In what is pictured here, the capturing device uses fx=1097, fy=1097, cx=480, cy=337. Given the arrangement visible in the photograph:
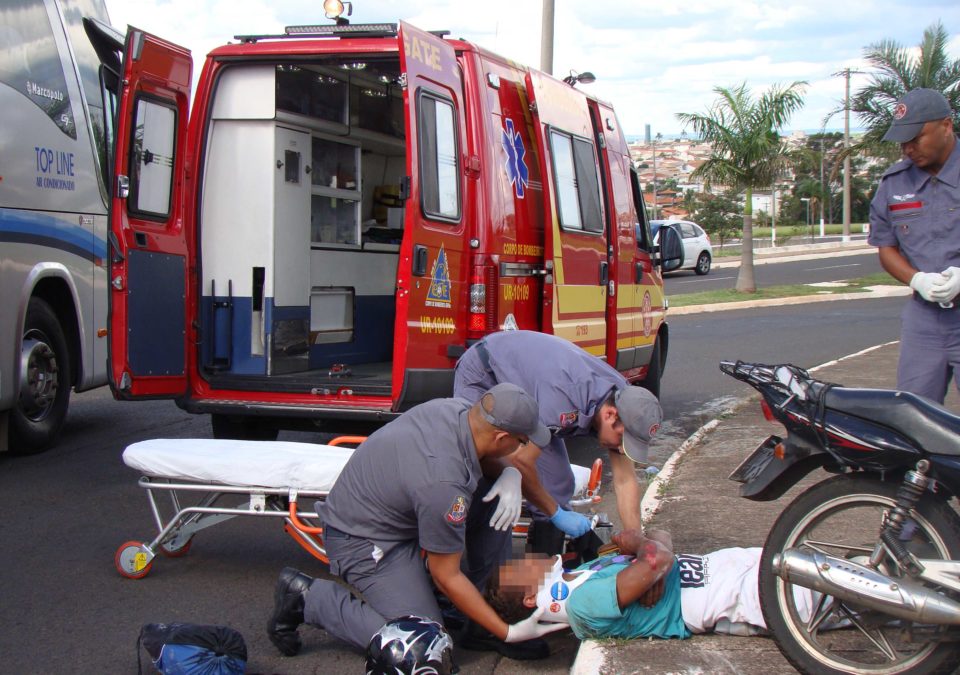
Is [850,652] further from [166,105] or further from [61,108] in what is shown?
[61,108]

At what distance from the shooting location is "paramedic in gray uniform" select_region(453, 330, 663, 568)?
4.53 meters

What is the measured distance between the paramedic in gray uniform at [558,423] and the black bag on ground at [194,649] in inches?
42.7

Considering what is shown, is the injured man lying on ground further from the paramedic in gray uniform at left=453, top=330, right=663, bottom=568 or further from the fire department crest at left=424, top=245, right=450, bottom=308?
the fire department crest at left=424, top=245, right=450, bottom=308

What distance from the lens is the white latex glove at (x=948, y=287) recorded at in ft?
15.2

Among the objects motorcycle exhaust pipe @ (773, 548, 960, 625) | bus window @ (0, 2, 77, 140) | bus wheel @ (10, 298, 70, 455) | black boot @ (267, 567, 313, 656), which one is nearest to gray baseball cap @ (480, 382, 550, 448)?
motorcycle exhaust pipe @ (773, 548, 960, 625)

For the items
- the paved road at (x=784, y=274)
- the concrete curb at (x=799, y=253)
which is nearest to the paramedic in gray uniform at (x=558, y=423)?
the paved road at (x=784, y=274)

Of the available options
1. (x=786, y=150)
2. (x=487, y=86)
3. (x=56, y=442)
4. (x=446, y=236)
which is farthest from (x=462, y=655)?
(x=786, y=150)

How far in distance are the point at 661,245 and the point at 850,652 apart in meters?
6.41

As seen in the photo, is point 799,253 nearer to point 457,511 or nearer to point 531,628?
point 531,628

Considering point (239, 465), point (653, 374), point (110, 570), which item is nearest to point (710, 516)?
point (239, 465)

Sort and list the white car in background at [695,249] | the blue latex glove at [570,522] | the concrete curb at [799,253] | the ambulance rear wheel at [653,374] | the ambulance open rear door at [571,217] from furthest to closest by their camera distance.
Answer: the concrete curb at [799,253] → the white car in background at [695,249] → the ambulance rear wheel at [653,374] → the ambulance open rear door at [571,217] → the blue latex glove at [570,522]

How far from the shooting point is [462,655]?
4.49 metres

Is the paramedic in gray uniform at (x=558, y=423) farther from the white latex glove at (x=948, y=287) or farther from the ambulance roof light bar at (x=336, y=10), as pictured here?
the ambulance roof light bar at (x=336, y=10)

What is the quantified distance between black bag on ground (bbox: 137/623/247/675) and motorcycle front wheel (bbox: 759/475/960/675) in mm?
1925
